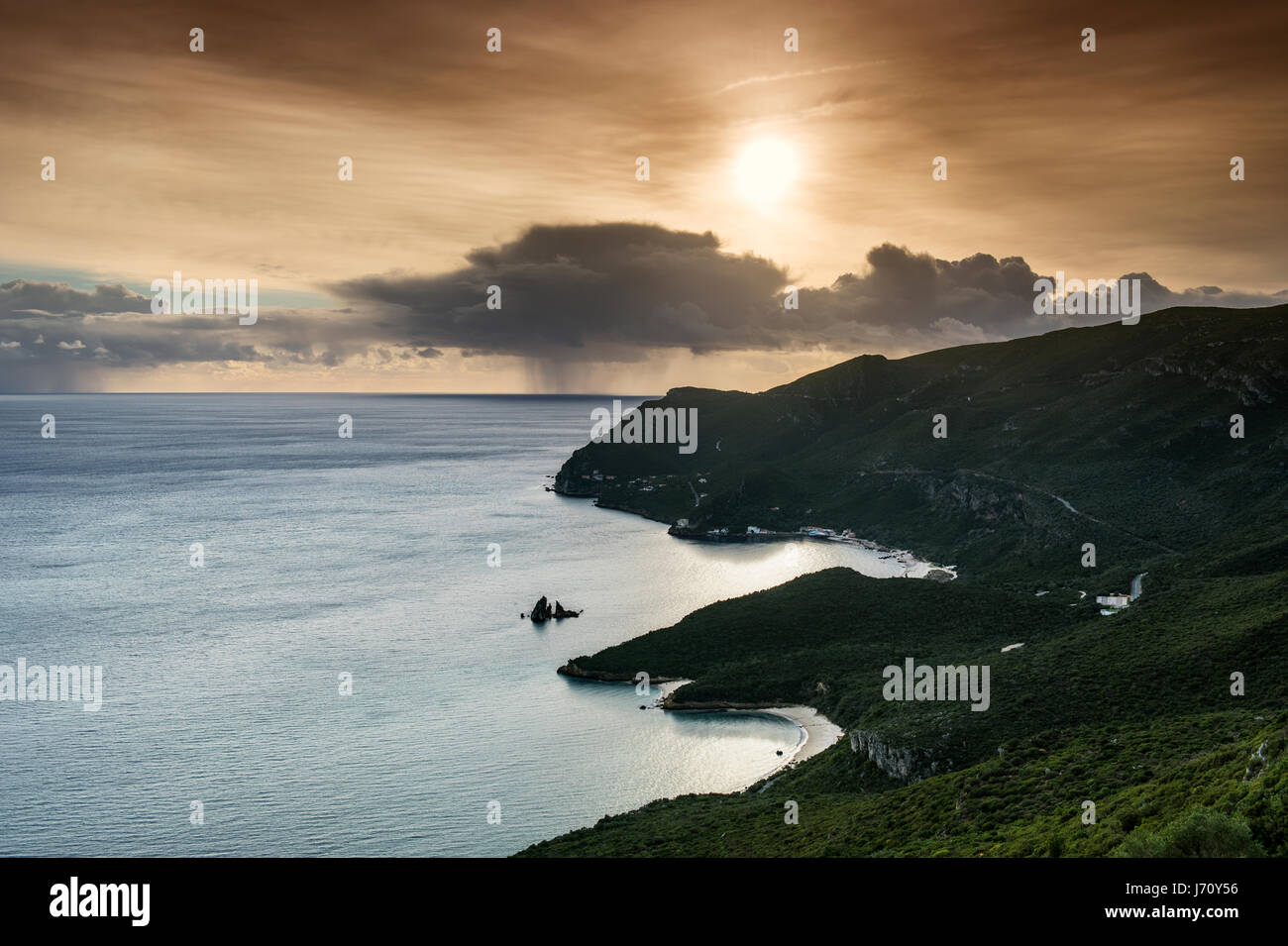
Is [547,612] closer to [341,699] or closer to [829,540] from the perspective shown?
[341,699]

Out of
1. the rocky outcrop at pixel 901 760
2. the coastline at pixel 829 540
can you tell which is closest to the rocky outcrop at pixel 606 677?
the rocky outcrop at pixel 901 760

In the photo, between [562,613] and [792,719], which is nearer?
[792,719]

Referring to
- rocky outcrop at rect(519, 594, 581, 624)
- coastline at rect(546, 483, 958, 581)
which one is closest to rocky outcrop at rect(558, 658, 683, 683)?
rocky outcrop at rect(519, 594, 581, 624)

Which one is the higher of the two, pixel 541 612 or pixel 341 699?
pixel 541 612

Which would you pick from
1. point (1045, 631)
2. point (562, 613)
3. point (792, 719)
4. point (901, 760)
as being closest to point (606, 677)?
point (792, 719)

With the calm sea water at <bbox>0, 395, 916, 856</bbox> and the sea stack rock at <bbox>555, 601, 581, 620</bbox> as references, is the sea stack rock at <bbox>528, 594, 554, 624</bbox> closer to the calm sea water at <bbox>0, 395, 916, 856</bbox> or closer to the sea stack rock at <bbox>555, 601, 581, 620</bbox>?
the sea stack rock at <bbox>555, 601, 581, 620</bbox>

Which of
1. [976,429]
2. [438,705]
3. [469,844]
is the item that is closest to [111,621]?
[438,705]
